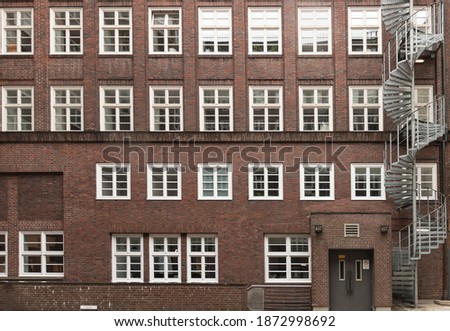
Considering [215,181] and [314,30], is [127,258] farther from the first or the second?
[314,30]

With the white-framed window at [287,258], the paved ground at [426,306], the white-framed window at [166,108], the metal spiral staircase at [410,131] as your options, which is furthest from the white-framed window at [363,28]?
the paved ground at [426,306]

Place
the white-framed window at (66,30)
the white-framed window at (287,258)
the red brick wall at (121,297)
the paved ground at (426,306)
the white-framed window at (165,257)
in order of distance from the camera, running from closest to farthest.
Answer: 1. the red brick wall at (121,297)
2. the paved ground at (426,306)
3. the white-framed window at (287,258)
4. the white-framed window at (165,257)
5. the white-framed window at (66,30)

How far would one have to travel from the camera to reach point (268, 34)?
1359 centimetres

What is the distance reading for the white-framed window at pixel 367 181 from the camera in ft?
44.3

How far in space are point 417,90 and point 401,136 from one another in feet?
4.59

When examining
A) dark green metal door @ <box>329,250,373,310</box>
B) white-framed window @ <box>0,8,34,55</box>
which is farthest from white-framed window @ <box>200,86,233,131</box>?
white-framed window @ <box>0,8,34,55</box>

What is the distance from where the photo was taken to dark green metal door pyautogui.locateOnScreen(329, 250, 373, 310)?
1299cm

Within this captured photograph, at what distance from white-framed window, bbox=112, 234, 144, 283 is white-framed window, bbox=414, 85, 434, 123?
313 inches

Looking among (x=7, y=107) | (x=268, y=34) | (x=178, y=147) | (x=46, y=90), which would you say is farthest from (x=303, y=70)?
(x=7, y=107)

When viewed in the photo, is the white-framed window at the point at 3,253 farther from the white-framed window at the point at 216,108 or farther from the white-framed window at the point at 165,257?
the white-framed window at the point at 216,108

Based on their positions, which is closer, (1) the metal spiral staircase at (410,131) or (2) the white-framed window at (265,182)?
(1) the metal spiral staircase at (410,131)

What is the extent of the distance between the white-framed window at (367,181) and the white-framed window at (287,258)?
182 cm

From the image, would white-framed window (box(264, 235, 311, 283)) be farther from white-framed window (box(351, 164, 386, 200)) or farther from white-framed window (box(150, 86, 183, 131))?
white-framed window (box(150, 86, 183, 131))

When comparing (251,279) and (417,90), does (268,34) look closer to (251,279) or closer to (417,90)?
(417,90)
